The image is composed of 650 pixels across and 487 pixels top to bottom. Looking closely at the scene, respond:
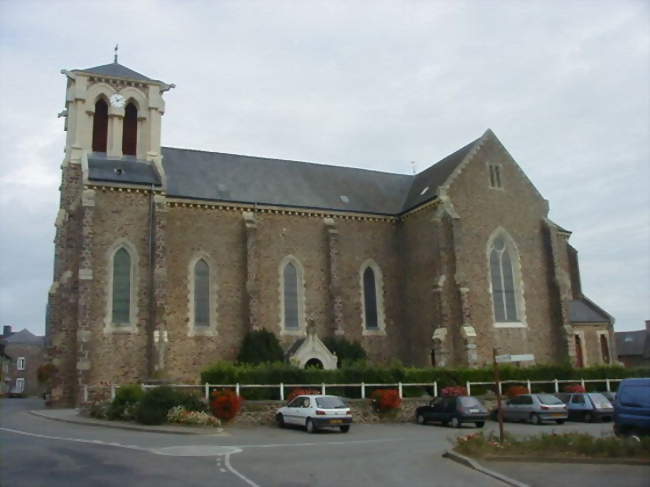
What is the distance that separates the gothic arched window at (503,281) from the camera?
34759 millimetres

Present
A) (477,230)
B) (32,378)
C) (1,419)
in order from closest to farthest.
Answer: (1,419) → (477,230) → (32,378)

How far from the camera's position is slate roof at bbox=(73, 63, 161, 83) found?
34.4m

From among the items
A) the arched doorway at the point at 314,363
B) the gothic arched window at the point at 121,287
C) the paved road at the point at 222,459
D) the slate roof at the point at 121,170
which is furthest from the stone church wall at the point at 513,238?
the gothic arched window at the point at 121,287

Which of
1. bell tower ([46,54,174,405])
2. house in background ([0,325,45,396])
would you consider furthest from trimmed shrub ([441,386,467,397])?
house in background ([0,325,45,396])

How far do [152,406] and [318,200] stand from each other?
59.6 ft

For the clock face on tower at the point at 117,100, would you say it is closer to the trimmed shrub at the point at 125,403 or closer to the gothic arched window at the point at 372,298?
the gothic arched window at the point at 372,298

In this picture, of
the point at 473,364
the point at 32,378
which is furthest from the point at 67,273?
the point at 32,378

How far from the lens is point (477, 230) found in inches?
1371

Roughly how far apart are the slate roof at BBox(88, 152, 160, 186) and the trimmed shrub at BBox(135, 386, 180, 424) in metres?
13.2

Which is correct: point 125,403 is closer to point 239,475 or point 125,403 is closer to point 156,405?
point 156,405

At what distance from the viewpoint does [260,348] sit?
3098cm

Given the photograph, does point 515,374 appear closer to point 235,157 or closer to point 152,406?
point 152,406

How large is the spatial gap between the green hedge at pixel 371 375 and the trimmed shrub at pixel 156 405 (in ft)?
10.3

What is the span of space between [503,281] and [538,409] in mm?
12343
